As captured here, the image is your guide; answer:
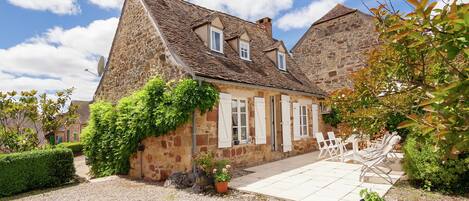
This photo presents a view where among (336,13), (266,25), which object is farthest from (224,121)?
(336,13)

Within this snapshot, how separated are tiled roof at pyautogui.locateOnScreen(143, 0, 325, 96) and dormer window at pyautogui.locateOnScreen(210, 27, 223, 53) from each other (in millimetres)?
257

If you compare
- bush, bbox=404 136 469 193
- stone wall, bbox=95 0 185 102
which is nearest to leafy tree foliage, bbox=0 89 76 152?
stone wall, bbox=95 0 185 102

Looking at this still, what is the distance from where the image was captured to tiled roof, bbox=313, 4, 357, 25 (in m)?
14.9

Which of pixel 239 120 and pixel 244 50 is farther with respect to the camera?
pixel 244 50

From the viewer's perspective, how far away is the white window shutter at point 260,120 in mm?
9237

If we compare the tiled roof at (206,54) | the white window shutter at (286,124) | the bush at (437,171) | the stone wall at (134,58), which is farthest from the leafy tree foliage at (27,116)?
the bush at (437,171)

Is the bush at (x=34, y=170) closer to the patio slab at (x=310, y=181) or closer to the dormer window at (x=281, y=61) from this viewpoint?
the patio slab at (x=310, y=181)

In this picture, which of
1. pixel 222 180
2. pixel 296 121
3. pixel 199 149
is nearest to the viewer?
pixel 222 180

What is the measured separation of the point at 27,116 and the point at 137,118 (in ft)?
16.9

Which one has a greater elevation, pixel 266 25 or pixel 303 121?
pixel 266 25

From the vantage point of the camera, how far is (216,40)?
976cm

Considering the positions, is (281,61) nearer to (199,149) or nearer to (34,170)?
(199,149)

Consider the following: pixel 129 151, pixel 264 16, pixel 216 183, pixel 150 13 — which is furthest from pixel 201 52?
pixel 264 16

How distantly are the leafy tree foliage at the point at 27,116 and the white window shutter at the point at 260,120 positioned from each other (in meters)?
6.75
